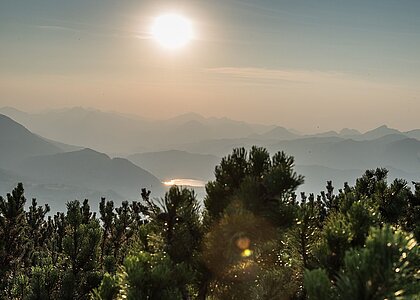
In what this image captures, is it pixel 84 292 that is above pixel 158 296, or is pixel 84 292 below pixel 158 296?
below

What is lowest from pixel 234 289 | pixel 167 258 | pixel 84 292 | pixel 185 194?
pixel 84 292

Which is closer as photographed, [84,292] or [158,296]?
[158,296]

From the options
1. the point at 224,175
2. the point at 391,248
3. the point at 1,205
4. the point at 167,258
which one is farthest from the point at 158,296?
the point at 1,205

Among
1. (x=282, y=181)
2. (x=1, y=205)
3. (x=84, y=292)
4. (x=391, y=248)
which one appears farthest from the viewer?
(x=1, y=205)

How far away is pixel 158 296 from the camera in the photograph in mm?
5602

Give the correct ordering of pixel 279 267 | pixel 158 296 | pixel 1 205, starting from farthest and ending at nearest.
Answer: pixel 1 205
pixel 279 267
pixel 158 296

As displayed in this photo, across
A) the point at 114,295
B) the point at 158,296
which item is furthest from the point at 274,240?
the point at 114,295

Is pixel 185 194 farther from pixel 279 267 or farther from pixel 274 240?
pixel 279 267

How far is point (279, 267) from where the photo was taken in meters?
7.79

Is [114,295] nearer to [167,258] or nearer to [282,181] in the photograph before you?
[167,258]

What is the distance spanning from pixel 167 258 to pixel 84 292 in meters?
9.18

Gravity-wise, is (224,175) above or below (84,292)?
above

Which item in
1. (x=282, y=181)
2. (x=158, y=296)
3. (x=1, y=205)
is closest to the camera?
(x=158, y=296)

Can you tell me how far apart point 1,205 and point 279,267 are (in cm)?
1606
